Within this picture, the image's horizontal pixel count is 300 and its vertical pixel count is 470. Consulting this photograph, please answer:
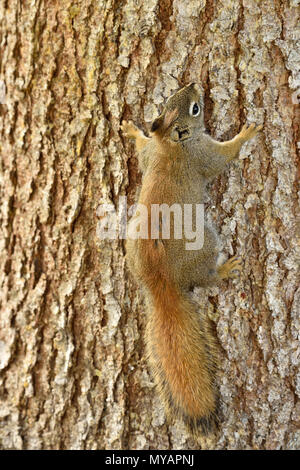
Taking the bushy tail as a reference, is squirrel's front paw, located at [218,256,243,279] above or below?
above

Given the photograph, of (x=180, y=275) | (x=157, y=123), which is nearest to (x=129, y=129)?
(x=157, y=123)

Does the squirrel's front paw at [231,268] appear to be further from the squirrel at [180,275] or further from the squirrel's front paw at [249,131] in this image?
the squirrel's front paw at [249,131]

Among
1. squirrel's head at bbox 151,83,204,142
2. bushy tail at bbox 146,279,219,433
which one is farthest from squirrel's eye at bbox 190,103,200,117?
bushy tail at bbox 146,279,219,433

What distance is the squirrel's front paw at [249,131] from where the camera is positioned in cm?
180

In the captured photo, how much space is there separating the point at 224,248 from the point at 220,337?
0.41 meters

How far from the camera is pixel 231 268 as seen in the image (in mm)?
1846

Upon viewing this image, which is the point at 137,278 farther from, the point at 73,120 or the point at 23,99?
the point at 23,99

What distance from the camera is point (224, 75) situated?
5.90ft

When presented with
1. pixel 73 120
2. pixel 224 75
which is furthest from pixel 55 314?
pixel 224 75

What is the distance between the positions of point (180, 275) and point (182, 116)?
0.73 metres

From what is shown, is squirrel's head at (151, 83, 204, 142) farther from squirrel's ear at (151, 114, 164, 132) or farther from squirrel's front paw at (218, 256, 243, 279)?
squirrel's front paw at (218, 256, 243, 279)

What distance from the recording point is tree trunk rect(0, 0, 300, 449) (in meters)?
1.80

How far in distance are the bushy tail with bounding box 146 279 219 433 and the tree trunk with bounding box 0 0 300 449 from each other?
6 cm

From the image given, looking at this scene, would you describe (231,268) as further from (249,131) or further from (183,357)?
(249,131)
